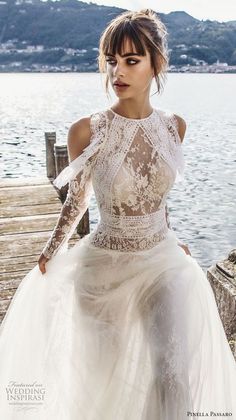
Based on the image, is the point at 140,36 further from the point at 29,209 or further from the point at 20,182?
the point at 20,182

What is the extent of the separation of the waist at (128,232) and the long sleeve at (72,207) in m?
0.21

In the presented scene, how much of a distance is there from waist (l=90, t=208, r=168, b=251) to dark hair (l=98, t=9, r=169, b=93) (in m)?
0.92

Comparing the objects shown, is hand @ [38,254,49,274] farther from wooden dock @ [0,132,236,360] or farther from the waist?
wooden dock @ [0,132,236,360]

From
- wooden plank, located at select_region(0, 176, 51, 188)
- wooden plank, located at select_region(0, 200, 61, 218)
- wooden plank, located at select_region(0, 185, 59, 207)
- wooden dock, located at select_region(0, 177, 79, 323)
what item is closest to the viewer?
wooden dock, located at select_region(0, 177, 79, 323)

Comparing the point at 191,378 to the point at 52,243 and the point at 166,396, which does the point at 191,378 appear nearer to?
the point at 166,396

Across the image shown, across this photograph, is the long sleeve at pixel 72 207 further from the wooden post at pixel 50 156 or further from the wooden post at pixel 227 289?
the wooden post at pixel 50 156

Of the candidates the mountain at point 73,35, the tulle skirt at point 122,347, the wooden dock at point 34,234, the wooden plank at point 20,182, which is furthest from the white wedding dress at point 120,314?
the mountain at point 73,35

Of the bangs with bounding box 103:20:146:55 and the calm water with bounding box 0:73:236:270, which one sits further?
the calm water with bounding box 0:73:236:270

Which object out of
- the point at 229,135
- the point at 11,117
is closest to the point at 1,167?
the point at 229,135

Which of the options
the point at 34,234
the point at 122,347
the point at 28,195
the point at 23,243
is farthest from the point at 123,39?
the point at 28,195

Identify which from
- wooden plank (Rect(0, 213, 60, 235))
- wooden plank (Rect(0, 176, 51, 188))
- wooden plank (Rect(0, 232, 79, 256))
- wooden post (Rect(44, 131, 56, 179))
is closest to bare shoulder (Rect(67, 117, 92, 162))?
wooden plank (Rect(0, 232, 79, 256))

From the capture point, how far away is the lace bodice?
10.1ft

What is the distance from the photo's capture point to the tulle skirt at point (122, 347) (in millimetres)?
2693

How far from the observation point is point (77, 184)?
10.6 ft
